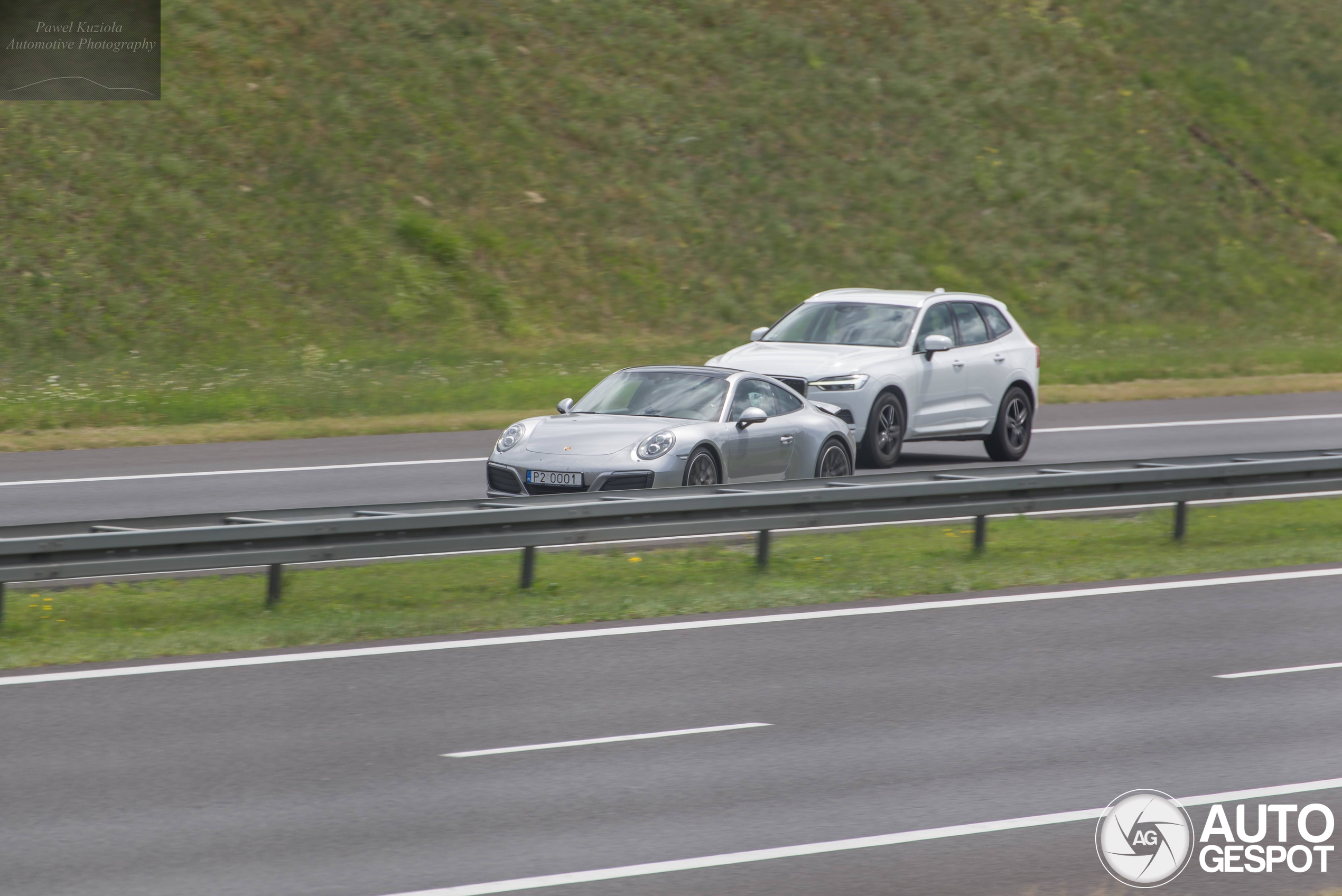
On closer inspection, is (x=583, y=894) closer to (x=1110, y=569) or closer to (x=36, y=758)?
(x=36, y=758)

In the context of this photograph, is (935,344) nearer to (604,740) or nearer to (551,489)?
(551,489)

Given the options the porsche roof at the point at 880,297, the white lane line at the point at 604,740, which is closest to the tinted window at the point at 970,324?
the porsche roof at the point at 880,297

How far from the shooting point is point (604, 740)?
810 cm

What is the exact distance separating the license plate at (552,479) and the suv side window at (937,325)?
6259 mm

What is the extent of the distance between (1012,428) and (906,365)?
7.45 ft

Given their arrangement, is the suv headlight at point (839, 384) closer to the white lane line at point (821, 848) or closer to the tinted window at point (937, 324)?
the tinted window at point (937, 324)

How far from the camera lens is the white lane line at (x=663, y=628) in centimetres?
942

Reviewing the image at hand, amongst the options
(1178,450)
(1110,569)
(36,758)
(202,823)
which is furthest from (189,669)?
(1178,450)

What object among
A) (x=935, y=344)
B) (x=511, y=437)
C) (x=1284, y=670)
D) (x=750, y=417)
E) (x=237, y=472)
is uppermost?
(x=935, y=344)

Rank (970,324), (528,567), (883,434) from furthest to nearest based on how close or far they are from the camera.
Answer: (970,324), (883,434), (528,567)

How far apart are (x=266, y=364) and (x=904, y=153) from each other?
59.5 ft

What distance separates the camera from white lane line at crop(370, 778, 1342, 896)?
5941 mm

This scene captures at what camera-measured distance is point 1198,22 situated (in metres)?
48.7

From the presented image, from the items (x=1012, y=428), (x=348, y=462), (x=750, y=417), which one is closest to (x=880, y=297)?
(x=1012, y=428)
